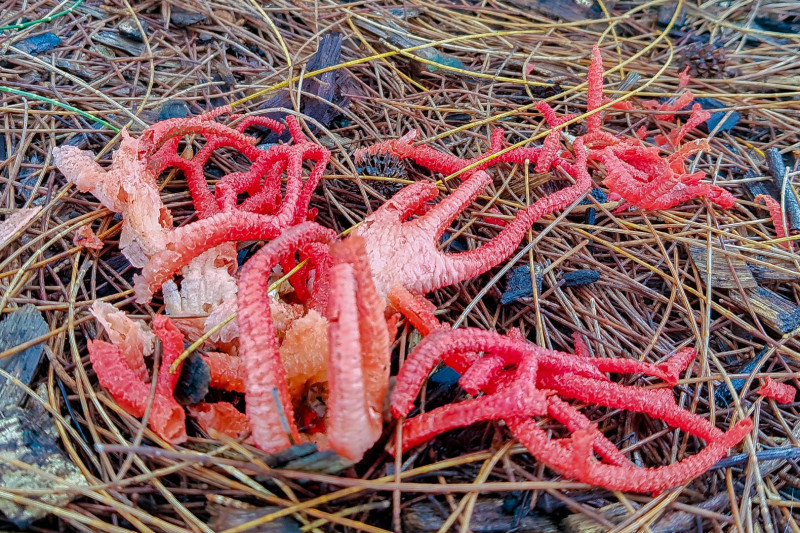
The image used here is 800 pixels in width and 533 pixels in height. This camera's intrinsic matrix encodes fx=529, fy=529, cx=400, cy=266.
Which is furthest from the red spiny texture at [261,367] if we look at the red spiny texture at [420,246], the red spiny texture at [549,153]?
the red spiny texture at [549,153]

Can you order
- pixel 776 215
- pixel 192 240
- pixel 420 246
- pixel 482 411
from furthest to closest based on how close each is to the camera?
pixel 776 215
pixel 420 246
pixel 192 240
pixel 482 411

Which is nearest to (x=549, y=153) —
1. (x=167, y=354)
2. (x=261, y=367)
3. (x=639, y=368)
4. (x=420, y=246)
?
(x=420, y=246)

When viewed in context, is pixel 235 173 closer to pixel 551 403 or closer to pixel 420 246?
pixel 420 246

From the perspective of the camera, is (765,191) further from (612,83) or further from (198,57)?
(198,57)

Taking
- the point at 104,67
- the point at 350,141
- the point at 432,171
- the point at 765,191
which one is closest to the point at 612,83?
the point at 765,191

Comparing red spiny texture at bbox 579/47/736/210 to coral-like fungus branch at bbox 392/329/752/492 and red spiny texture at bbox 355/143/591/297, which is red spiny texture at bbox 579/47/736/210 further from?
coral-like fungus branch at bbox 392/329/752/492

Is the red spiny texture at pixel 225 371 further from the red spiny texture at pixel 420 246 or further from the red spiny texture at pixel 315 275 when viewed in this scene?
the red spiny texture at pixel 420 246

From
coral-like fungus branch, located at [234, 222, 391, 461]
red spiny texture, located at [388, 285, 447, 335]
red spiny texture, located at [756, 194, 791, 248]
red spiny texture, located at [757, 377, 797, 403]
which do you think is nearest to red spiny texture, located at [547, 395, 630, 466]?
red spiny texture, located at [388, 285, 447, 335]
